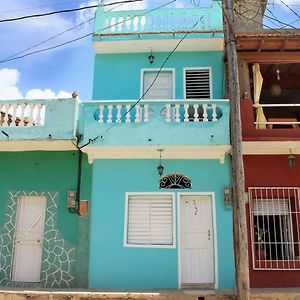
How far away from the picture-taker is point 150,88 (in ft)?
37.2

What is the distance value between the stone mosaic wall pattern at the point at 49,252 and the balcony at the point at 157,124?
2093 millimetres

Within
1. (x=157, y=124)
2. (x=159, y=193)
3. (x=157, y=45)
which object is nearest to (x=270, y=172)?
(x=159, y=193)

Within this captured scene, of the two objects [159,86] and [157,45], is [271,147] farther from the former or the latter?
[157,45]

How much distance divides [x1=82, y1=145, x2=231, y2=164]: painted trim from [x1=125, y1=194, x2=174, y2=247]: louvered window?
3.20ft

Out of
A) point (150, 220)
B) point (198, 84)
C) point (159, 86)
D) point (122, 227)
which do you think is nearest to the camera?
point (122, 227)

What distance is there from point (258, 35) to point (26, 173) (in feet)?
22.1

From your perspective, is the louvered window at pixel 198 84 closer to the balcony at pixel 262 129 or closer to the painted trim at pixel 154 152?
the balcony at pixel 262 129

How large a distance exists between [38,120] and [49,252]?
3245 millimetres

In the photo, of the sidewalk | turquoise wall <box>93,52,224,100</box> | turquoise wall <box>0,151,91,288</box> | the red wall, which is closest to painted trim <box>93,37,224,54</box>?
turquoise wall <box>93,52,224,100</box>

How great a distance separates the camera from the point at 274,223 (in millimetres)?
9930

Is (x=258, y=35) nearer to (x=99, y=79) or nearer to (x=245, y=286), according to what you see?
(x=99, y=79)

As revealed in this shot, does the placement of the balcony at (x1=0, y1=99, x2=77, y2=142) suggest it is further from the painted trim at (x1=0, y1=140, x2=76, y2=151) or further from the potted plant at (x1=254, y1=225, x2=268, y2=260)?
the potted plant at (x1=254, y1=225, x2=268, y2=260)

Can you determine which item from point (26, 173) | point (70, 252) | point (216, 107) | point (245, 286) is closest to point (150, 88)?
point (216, 107)

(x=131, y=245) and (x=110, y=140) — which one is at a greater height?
(x=110, y=140)
